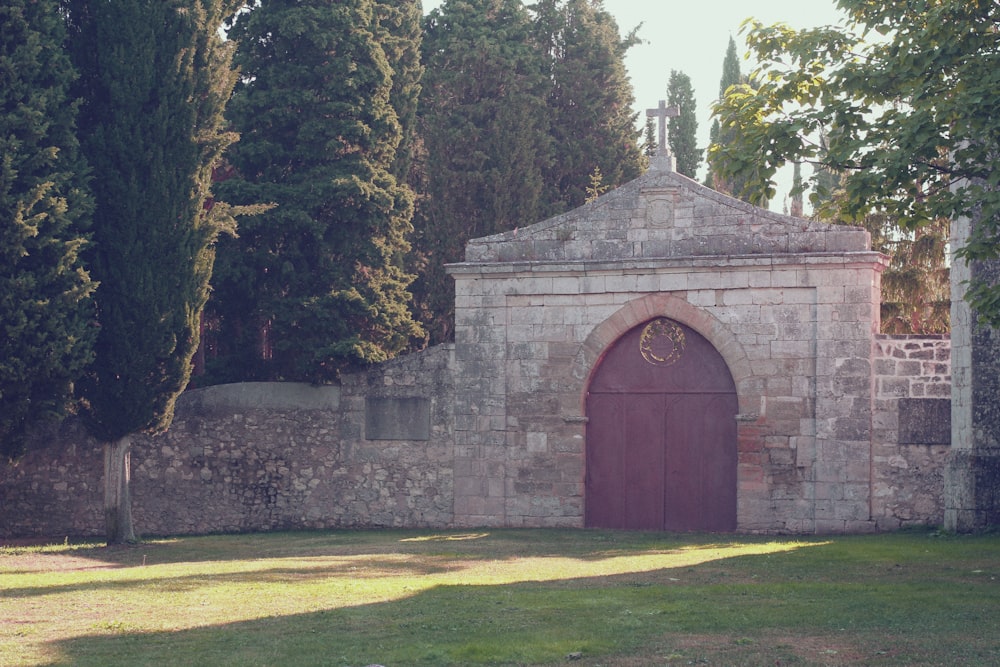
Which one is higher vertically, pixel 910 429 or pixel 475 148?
pixel 475 148

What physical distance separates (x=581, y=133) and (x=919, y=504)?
13790 mm

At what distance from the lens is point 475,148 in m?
25.1

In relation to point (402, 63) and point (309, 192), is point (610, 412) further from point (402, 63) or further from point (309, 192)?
point (402, 63)

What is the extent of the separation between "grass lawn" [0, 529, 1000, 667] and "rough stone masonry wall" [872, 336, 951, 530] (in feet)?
2.28

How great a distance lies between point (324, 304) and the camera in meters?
18.9

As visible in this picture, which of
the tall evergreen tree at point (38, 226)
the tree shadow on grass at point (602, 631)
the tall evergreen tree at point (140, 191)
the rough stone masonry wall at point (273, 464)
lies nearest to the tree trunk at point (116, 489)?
the tall evergreen tree at point (140, 191)

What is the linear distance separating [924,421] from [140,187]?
10.2 metres

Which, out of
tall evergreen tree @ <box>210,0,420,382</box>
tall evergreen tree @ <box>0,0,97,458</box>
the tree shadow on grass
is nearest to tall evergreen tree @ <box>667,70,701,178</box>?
tall evergreen tree @ <box>210,0,420,382</box>

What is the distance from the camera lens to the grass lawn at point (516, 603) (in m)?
8.24

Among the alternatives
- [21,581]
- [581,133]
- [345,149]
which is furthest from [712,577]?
[581,133]

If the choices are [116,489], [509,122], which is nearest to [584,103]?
[509,122]

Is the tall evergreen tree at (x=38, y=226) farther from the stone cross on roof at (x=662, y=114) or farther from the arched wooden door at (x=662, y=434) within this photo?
the stone cross on roof at (x=662, y=114)

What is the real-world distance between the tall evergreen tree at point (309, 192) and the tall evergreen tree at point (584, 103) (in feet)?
20.9

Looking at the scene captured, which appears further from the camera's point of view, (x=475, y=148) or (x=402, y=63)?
(x=475, y=148)
